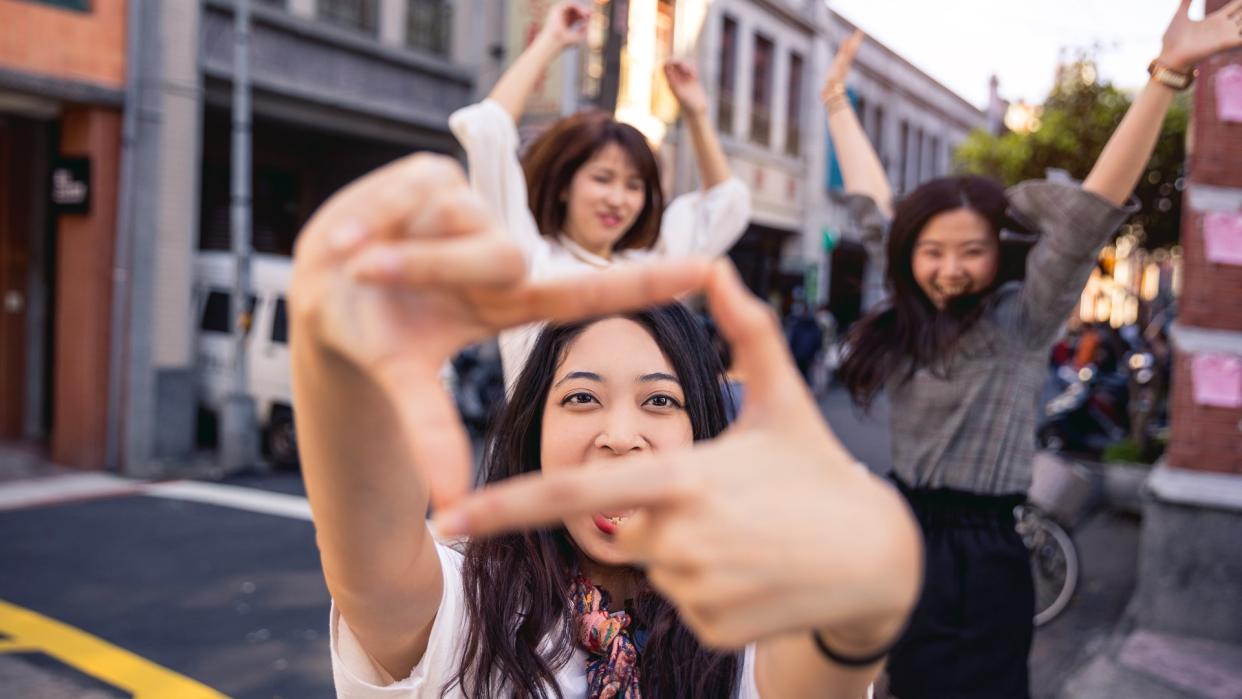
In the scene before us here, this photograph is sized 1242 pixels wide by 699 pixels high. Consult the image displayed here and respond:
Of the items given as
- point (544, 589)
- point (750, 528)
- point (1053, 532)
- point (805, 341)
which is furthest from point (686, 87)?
point (805, 341)

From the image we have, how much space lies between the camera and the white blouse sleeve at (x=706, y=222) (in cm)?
271

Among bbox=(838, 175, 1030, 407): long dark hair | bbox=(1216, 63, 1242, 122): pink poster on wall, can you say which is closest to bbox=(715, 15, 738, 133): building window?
bbox=(1216, 63, 1242, 122): pink poster on wall

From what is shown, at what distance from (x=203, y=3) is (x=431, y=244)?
29.3 feet

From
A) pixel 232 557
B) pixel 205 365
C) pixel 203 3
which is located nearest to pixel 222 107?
pixel 203 3

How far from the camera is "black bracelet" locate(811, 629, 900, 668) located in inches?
34.6

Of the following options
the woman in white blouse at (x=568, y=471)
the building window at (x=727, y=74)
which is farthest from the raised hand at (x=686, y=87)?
the building window at (x=727, y=74)

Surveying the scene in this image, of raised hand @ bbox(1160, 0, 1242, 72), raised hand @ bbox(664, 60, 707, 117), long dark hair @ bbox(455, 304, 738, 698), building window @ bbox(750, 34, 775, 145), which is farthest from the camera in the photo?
building window @ bbox(750, 34, 775, 145)

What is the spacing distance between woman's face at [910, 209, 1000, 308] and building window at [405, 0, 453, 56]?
964 cm

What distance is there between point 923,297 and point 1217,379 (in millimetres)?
2272

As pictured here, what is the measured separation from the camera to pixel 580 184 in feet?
8.07

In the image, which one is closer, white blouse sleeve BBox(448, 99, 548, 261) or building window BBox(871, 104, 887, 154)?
white blouse sleeve BBox(448, 99, 548, 261)

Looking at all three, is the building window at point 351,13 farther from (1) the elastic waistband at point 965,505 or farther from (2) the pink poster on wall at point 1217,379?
(1) the elastic waistband at point 965,505

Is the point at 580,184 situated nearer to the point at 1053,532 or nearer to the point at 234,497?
the point at 1053,532

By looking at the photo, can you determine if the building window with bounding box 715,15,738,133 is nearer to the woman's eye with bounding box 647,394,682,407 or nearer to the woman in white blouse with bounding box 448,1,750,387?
the woman in white blouse with bounding box 448,1,750,387
